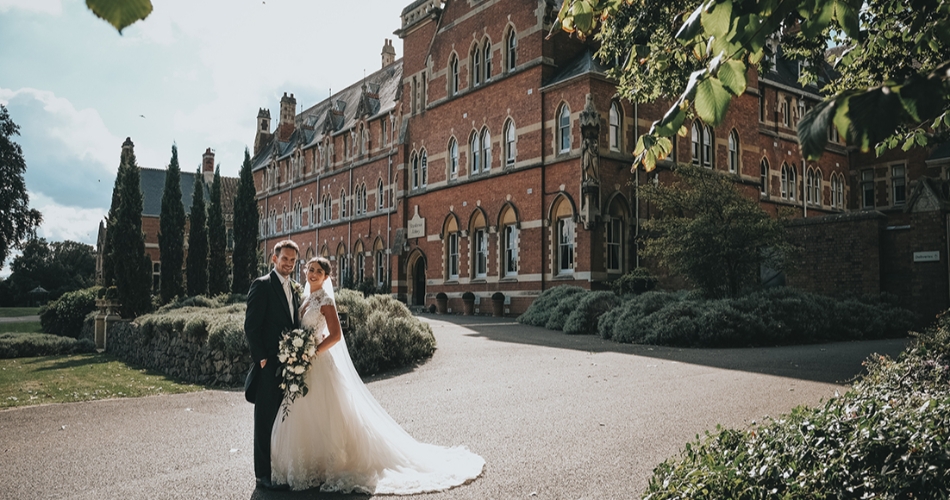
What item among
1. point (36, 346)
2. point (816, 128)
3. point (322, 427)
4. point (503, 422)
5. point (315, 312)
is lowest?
point (36, 346)

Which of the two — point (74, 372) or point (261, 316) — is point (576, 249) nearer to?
point (74, 372)

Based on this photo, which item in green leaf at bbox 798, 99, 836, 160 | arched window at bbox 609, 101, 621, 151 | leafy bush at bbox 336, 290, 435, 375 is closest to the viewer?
green leaf at bbox 798, 99, 836, 160

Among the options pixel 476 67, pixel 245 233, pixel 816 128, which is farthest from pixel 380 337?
pixel 476 67

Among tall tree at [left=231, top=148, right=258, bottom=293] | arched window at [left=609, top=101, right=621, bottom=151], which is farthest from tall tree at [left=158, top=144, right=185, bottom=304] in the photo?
arched window at [left=609, top=101, right=621, bottom=151]

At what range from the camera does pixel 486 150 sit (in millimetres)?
30031

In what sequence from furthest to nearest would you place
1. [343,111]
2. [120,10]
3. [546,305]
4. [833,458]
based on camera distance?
[343,111], [546,305], [833,458], [120,10]

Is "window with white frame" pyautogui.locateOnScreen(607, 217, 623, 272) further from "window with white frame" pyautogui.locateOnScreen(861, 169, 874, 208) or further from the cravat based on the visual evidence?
"window with white frame" pyautogui.locateOnScreen(861, 169, 874, 208)

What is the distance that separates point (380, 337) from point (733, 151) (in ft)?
76.3

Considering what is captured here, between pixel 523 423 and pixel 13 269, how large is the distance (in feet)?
217

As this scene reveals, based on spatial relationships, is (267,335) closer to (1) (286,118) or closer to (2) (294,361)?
(2) (294,361)

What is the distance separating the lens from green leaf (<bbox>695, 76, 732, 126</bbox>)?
95.7 inches

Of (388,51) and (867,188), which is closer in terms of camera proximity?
(867,188)

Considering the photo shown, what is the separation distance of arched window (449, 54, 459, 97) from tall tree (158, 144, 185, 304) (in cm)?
1247

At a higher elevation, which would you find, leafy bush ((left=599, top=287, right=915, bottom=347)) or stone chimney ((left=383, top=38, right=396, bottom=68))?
stone chimney ((left=383, top=38, right=396, bottom=68))
